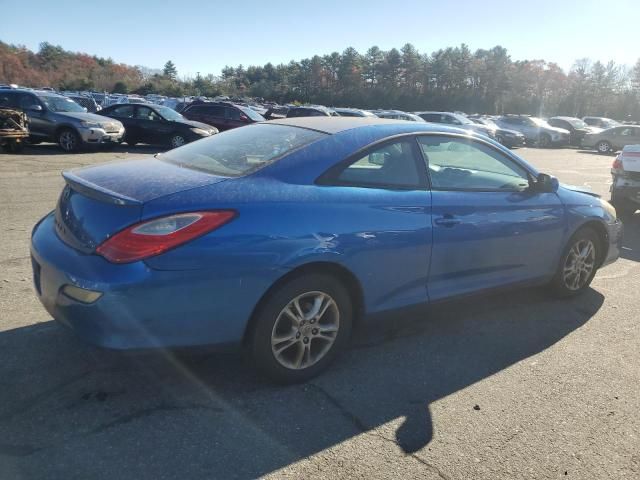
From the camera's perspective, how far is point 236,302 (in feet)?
9.30

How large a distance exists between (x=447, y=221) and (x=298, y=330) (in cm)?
131

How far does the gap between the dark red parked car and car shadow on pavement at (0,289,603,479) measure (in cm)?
1614

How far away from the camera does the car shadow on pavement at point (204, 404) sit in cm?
248

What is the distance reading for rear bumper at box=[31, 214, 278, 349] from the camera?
2.60 meters

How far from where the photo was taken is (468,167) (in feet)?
13.7

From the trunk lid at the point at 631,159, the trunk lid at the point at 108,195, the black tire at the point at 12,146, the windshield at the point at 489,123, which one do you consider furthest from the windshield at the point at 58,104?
the windshield at the point at 489,123

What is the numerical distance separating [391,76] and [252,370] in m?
86.0

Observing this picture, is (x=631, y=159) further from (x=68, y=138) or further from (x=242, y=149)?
(x=68, y=138)

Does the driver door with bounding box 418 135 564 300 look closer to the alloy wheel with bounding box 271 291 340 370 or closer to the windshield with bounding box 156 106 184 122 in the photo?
the alloy wheel with bounding box 271 291 340 370

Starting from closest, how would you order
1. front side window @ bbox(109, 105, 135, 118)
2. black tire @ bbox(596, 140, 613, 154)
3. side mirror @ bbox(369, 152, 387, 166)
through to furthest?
side mirror @ bbox(369, 152, 387, 166) < front side window @ bbox(109, 105, 135, 118) < black tire @ bbox(596, 140, 613, 154)

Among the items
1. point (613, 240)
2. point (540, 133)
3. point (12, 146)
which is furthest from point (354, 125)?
point (540, 133)

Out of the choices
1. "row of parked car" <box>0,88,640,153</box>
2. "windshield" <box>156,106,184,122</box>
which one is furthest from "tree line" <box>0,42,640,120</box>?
"windshield" <box>156,106,184,122</box>

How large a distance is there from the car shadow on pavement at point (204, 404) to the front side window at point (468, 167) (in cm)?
94

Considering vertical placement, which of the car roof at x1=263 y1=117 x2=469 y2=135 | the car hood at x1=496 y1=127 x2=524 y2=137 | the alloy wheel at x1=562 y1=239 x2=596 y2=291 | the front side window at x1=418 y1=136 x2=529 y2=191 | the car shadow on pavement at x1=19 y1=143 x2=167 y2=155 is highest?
the car roof at x1=263 y1=117 x2=469 y2=135
